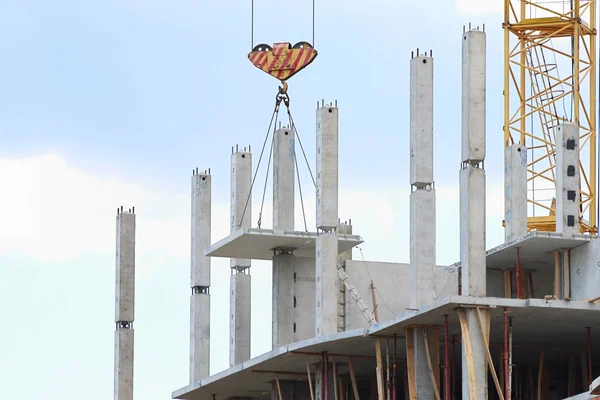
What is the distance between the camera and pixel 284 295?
55625 millimetres

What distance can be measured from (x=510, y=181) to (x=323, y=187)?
20.2ft

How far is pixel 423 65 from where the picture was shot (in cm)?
4581

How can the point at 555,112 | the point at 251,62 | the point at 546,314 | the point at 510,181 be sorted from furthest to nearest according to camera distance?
1. the point at 555,112
2. the point at 251,62
3. the point at 510,181
4. the point at 546,314

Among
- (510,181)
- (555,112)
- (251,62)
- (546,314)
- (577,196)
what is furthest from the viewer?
(555,112)

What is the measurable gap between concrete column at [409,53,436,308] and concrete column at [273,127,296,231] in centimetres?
965

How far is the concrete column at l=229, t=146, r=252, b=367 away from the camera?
187 feet

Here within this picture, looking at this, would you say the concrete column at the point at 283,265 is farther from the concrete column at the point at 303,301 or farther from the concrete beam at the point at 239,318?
the concrete beam at the point at 239,318

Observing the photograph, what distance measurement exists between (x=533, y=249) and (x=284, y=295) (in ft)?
31.0

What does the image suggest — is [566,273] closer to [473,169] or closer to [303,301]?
[473,169]

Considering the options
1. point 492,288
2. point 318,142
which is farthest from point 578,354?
point 318,142

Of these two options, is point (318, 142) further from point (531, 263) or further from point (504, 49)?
point (504, 49)

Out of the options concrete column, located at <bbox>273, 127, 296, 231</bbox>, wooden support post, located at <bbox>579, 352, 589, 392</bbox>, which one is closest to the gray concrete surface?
concrete column, located at <bbox>273, 127, 296, 231</bbox>

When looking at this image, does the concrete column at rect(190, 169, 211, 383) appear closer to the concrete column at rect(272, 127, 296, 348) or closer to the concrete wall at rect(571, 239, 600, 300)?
the concrete column at rect(272, 127, 296, 348)

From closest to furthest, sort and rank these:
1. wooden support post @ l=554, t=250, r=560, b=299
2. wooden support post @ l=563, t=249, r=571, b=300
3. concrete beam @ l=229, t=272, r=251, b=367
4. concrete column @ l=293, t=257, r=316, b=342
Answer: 1. wooden support post @ l=554, t=250, r=560, b=299
2. wooden support post @ l=563, t=249, r=571, b=300
3. concrete column @ l=293, t=257, r=316, b=342
4. concrete beam @ l=229, t=272, r=251, b=367
